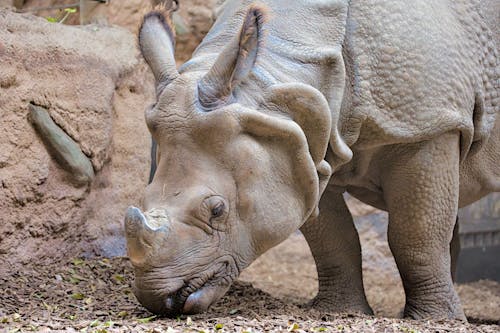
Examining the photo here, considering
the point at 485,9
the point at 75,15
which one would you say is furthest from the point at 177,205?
the point at 75,15

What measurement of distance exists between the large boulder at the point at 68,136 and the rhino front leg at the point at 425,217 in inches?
86.7

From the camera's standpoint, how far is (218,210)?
16.0 feet

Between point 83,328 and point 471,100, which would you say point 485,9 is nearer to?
point 471,100

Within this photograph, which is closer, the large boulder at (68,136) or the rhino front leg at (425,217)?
the rhino front leg at (425,217)

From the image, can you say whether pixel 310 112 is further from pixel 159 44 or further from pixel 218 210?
pixel 159 44

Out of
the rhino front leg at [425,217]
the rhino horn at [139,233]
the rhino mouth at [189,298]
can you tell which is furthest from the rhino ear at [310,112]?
the rhino horn at [139,233]

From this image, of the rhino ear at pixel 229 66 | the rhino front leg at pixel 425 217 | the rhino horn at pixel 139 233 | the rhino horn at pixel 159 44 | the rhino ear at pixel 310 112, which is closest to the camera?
the rhino horn at pixel 139 233

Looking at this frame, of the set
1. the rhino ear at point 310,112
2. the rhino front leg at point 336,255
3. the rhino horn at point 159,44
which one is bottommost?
the rhino front leg at point 336,255

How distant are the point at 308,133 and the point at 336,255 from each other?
1.78m

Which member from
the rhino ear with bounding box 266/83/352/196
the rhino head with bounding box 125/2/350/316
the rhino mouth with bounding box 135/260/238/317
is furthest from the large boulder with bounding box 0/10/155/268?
the rhino ear with bounding box 266/83/352/196

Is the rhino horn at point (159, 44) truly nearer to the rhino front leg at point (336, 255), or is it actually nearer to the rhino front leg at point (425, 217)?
the rhino front leg at point (425, 217)

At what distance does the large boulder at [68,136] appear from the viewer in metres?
6.18

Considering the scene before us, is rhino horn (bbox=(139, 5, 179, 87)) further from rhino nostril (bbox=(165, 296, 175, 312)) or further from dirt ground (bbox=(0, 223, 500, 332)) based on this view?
dirt ground (bbox=(0, 223, 500, 332))

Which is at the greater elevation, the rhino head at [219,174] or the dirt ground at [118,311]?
the rhino head at [219,174]
